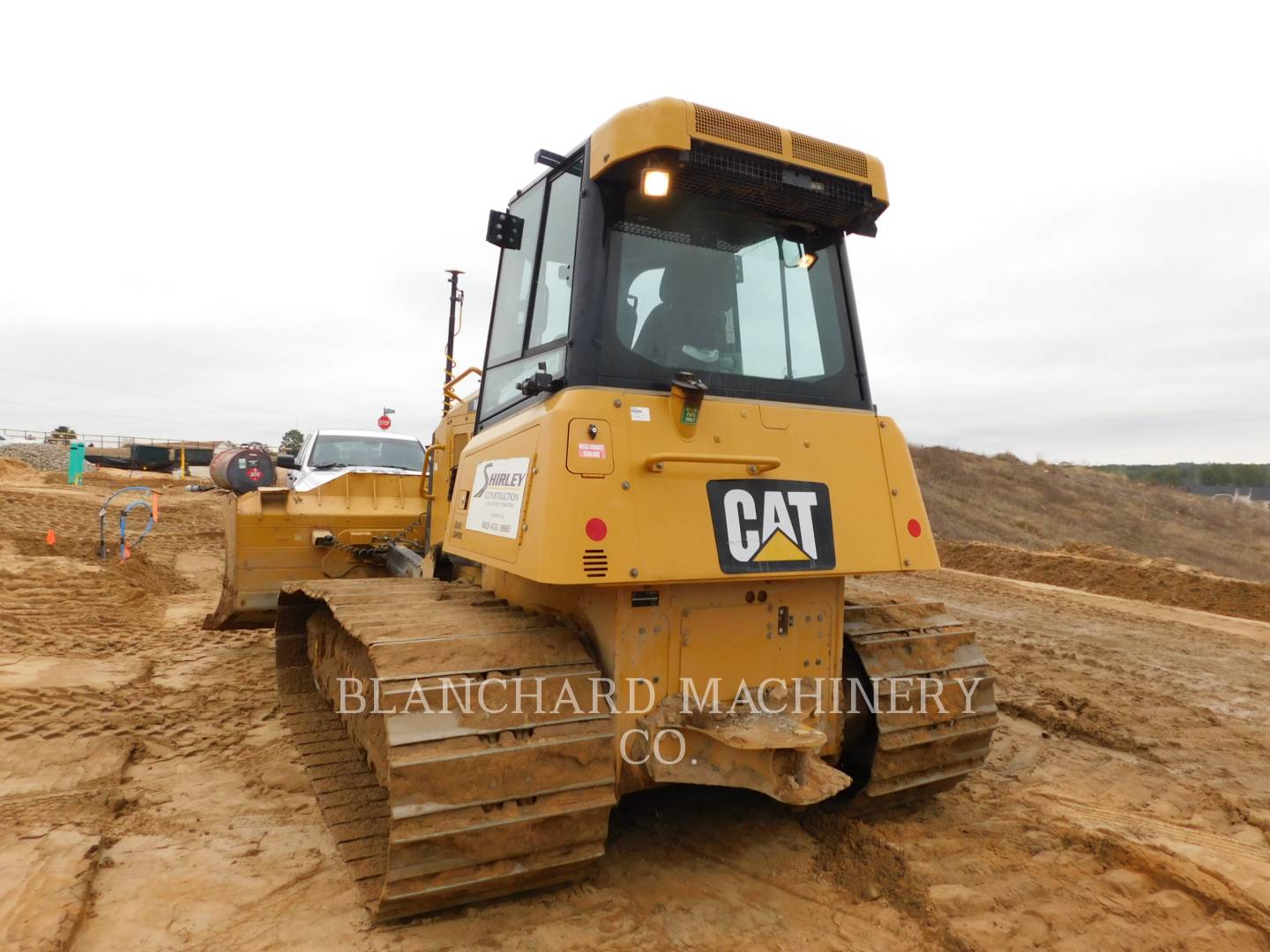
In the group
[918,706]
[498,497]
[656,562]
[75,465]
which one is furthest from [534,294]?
[75,465]

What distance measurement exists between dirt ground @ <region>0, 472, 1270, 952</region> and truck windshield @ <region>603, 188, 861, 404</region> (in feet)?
6.29

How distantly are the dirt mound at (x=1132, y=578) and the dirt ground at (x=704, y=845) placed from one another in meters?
5.06

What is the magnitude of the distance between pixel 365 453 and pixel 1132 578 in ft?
34.6

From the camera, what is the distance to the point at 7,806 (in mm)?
3613

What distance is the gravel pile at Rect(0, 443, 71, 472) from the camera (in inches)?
1224

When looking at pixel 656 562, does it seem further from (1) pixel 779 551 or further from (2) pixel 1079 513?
(2) pixel 1079 513

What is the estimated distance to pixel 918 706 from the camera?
3.32m

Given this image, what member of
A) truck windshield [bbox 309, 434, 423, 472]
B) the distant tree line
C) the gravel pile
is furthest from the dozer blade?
the distant tree line

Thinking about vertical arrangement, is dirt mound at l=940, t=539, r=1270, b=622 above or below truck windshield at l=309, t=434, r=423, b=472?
below

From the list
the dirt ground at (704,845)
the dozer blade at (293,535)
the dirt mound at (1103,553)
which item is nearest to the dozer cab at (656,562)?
the dirt ground at (704,845)

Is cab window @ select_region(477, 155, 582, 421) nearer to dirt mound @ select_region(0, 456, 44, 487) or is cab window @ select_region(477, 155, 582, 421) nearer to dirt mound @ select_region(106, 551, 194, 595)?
dirt mound @ select_region(106, 551, 194, 595)

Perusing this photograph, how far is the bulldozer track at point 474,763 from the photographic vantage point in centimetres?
238

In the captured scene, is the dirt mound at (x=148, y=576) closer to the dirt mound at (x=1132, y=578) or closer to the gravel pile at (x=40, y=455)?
the dirt mound at (x=1132, y=578)

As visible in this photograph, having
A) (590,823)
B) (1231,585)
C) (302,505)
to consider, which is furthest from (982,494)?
(590,823)
